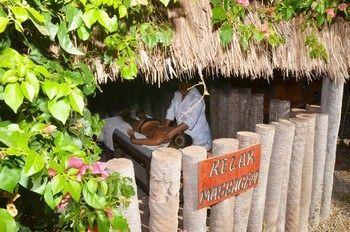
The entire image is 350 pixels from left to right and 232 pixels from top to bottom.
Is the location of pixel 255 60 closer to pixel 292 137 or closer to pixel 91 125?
pixel 292 137

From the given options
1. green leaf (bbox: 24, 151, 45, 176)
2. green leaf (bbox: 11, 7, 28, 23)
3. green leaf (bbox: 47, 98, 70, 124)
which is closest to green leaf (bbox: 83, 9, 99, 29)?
green leaf (bbox: 11, 7, 28, 23)

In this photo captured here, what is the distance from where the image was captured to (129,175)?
2.30 m

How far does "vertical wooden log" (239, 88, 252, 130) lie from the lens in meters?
4.54

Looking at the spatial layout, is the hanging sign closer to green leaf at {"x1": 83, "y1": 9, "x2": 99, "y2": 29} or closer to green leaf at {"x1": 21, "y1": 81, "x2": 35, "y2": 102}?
green leaf at {"x1": 83, "y1": 9, "x2": 99, "y2": 29}

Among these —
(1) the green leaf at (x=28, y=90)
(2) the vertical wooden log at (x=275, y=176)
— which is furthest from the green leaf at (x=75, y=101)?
(2) the vertical wooden log at (x=275, y=176)

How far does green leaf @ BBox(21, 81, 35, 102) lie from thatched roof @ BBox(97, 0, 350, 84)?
3.01 ft

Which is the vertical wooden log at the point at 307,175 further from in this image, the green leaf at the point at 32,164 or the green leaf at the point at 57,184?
the green leaf at the point at 32,164

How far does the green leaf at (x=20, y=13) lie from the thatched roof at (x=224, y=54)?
2.95 feet

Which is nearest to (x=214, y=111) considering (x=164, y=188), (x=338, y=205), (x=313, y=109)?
(x=313, y=109)

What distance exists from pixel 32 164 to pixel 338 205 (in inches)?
172

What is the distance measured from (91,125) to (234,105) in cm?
270

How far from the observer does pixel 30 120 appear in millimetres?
1764

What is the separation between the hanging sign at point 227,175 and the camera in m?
2.58

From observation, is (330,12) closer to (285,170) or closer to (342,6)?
(342,6)
